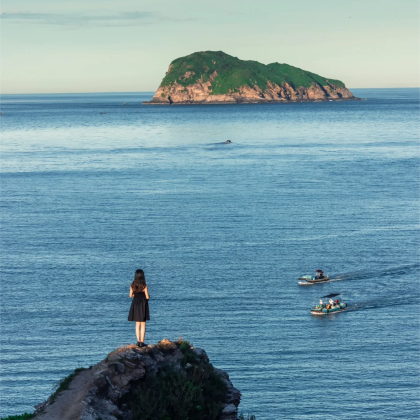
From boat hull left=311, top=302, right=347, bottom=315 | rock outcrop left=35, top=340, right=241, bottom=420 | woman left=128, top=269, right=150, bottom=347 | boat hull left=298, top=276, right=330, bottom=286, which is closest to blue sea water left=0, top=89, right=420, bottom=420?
boat hull left=311, top=302, right=347, bottom=315

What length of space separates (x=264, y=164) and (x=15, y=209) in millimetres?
75003

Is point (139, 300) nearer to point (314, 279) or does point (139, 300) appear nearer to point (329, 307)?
point (329, 307)

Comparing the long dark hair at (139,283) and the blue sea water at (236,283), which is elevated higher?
the long dark hair at (139,283)

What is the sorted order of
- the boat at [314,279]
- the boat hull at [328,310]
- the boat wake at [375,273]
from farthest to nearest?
1. the boat wake at [375,273]
2. the boat at [314,279]
3. the boat hull at [328,310]

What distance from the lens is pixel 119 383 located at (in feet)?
93.2

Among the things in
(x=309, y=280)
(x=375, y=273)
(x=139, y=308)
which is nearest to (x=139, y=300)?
(x=139, y=308)

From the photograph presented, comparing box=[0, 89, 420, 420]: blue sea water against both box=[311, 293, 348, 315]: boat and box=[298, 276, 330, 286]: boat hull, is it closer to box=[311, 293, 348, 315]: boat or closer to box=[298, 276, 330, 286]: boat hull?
box=[311, 293, 348, 315]: boat

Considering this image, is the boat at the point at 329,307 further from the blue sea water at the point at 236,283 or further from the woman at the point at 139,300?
the woman at the point at 139,300

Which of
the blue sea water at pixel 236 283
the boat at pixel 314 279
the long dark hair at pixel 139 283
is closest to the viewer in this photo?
the long dark hair at pixel 139 283

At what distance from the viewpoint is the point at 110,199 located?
440 ft

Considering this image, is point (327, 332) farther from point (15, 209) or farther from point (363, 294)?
point (15, 209)

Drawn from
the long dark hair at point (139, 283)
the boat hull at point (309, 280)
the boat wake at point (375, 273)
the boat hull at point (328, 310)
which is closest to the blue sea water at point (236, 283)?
the boat wake at point (375, 273)

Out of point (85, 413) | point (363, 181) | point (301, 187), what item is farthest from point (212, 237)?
point (85, 413)

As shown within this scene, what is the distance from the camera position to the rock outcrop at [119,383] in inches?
1060
